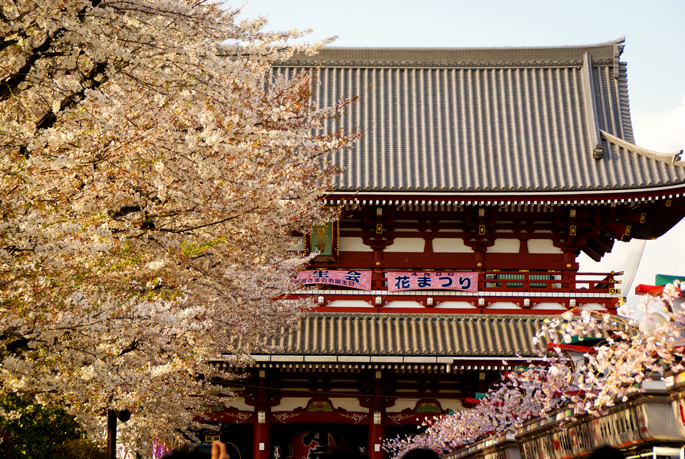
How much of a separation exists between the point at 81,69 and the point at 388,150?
12.9 meters

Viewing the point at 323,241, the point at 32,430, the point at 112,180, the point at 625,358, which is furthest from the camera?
the point at 323,241

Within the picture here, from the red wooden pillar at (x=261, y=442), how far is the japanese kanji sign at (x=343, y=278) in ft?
11.2

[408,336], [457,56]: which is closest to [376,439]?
[408,336]

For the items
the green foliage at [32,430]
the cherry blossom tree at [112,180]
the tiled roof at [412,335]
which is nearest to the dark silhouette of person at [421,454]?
the cherry blossom tree at [112,180]

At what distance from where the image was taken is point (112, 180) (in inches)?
323

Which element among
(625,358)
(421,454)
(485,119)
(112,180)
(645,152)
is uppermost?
(485,119)

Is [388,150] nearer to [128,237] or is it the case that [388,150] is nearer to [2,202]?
[128,237]

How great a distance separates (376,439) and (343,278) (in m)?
3.67

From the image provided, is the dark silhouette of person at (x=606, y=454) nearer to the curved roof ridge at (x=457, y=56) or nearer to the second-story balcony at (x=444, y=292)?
the second-story balcony at (x=444, y=292)

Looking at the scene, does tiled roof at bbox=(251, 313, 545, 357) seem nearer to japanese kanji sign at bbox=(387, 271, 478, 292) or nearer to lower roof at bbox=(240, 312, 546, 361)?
lower roof at bbox=(240, 312, 546, 361)

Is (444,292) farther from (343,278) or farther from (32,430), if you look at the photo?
(32,430)

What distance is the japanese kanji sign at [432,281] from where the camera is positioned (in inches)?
685

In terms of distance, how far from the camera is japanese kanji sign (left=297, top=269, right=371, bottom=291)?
57.5 feet

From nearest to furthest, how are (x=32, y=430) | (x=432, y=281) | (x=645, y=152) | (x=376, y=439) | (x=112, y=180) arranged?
1. (x=112, y=180)
2. (x=32, y=430)
3. (x=376, y=439)
4. (x=432, y=281)
5. (x=645, y=152)
